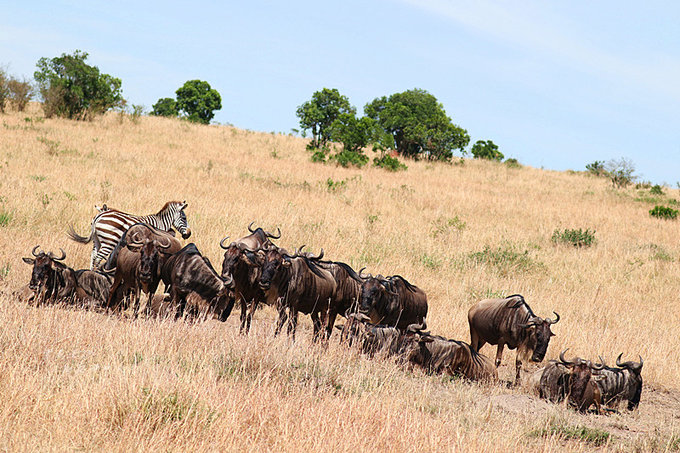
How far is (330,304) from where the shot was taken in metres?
9.15

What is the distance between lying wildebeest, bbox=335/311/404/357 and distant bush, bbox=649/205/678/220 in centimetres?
2272

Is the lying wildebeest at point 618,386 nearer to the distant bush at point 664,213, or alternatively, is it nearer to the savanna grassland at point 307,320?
the savanna grassland at point 307,320

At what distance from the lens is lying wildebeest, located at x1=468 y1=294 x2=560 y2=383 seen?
27.6 feet

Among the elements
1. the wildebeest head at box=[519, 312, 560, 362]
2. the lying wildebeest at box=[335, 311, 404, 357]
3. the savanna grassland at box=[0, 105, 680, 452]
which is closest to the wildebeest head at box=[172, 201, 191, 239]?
the savanna grassland at box=[0, 105, 680, 452]

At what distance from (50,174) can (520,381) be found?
15.4m

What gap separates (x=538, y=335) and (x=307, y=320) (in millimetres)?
4025

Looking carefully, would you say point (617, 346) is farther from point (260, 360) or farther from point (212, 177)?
point (212, 177)

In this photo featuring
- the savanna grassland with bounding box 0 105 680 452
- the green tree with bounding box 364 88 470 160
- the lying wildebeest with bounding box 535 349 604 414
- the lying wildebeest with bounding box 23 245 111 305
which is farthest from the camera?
the green tree with bounding box 364 88 470 160

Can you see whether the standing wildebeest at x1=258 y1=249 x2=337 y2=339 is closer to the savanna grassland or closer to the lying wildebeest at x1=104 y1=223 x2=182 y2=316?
the savanna grassland

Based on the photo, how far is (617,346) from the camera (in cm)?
995

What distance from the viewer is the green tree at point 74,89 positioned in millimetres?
34344

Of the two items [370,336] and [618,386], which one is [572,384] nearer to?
[618,386]

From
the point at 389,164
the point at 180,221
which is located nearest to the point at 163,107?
the point at 389,164

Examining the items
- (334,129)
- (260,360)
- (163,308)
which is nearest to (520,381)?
(260,360)
